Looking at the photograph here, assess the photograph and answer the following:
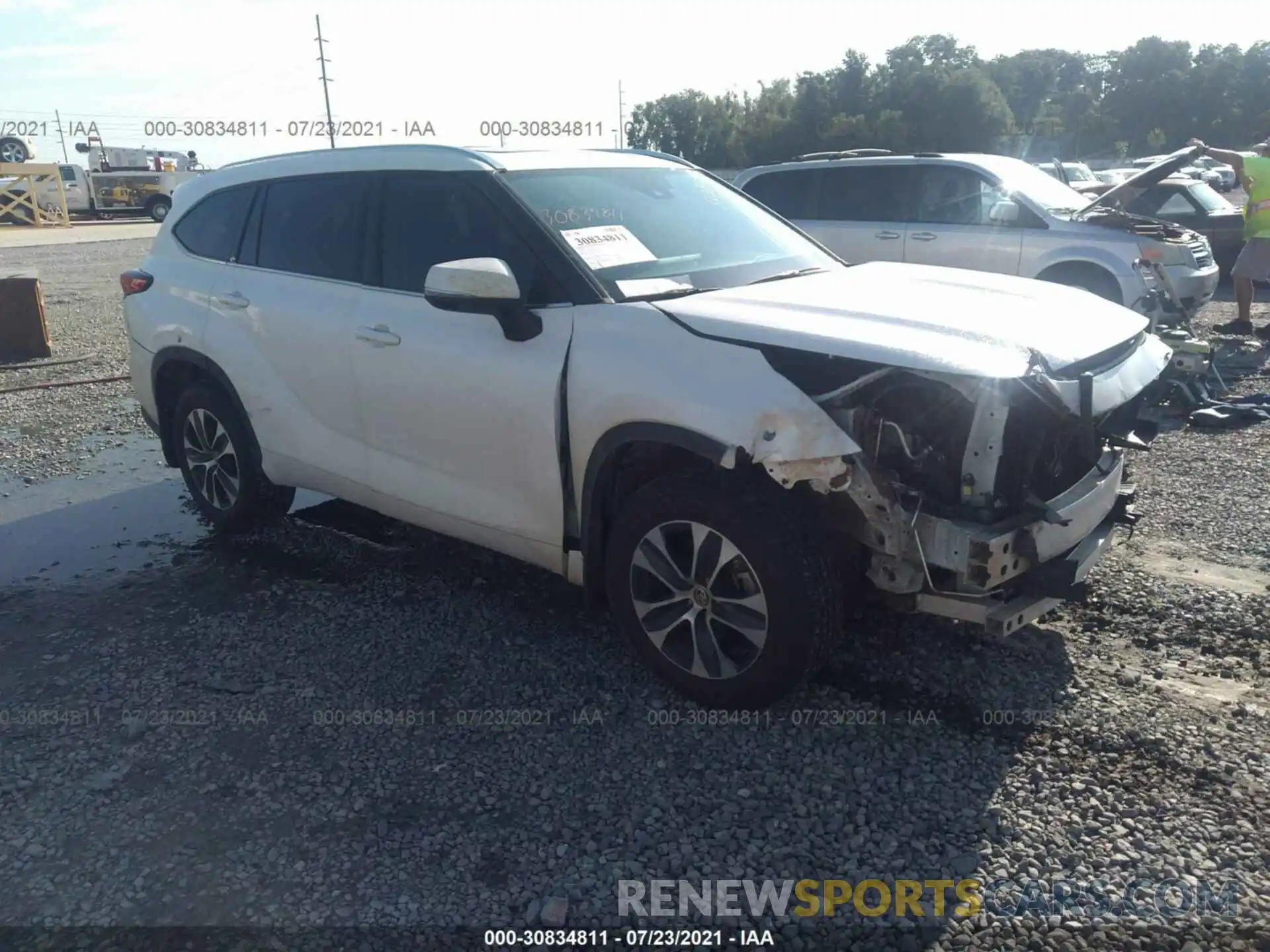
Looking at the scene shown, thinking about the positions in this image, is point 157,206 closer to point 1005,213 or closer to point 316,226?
point 1005,213

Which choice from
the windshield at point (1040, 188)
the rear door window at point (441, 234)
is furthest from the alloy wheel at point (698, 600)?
the windshield at point (1040, 188)

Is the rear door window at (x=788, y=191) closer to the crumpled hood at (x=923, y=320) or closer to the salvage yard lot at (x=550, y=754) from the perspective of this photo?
the salvage yard lot at (x=550, y=754)

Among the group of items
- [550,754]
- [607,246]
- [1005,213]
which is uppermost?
[607,246]

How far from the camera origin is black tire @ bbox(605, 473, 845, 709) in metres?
3.17

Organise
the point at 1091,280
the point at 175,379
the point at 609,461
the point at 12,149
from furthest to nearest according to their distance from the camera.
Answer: the point at 12,149 → the point at 1091,280 → the point at 175,379 → the point at 609,461

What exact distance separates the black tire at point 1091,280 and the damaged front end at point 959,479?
6.15 meters

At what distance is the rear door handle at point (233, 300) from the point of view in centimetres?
486

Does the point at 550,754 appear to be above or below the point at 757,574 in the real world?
below

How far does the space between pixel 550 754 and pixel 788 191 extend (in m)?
8.44

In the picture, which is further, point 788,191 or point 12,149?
point 12,149

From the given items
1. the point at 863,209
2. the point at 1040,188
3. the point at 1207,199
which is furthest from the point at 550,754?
the point at 1207,199

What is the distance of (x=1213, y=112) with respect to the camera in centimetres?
7219

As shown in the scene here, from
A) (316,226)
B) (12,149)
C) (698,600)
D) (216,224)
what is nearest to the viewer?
(698,600)

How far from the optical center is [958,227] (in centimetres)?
950
